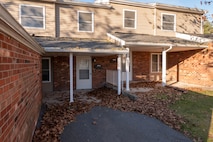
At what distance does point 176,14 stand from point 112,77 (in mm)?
8540

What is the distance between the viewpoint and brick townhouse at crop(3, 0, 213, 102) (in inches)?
412

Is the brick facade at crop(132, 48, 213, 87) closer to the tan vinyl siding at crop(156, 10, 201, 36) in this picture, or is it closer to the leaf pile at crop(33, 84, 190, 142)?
the tan vinyl siding at crop(156, 10, 201, 36)

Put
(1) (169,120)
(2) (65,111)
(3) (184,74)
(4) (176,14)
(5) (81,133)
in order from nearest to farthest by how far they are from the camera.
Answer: (5) (81,133) < (1) (169,120) < (2) (65,111) < (3) (184,74) < (4) (176,14)

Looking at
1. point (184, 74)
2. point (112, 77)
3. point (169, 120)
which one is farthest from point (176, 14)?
point (169, 120)

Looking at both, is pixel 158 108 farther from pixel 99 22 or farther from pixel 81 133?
pixel 99 22

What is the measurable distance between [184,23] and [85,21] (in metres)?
8.78

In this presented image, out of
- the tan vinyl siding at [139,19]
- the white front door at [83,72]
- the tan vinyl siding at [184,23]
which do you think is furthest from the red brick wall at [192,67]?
the white front door at [83,72]

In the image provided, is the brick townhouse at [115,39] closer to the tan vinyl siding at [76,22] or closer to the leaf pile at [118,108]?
the tan vinyl siding at [76,22]

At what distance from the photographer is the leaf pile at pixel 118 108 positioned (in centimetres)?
466

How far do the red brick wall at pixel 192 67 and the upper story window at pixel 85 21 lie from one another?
24.2 feet

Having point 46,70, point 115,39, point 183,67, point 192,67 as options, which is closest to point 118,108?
point 115,39

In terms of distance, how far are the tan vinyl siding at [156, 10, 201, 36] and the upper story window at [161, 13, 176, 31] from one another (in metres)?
0.25

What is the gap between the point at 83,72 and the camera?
11.9 m

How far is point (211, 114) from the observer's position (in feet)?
19.8
